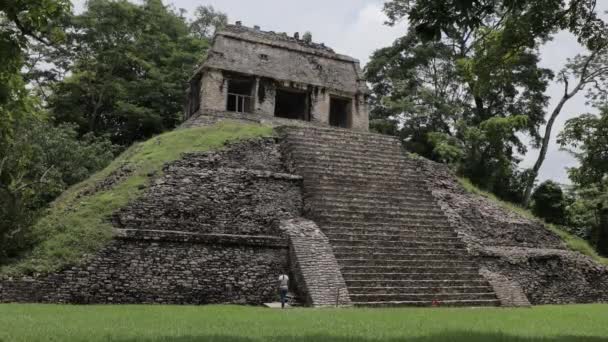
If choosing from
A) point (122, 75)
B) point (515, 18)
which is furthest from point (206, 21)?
point (515, 18)

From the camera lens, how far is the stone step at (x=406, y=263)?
1124 centimetres

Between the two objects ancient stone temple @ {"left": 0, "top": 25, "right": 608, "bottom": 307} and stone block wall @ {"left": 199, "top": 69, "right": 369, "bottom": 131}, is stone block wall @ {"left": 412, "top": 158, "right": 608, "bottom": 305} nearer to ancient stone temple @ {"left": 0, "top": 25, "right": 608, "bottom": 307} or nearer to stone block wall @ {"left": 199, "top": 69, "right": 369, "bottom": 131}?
ancient stone temple @ {"left": 0, "top": 25, "right": 608, "bottom": 307}

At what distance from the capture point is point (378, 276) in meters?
11.0

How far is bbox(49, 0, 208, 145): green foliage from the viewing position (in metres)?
25.1

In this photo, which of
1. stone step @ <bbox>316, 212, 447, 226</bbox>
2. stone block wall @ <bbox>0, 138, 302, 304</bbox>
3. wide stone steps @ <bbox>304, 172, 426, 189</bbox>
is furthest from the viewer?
wide stone steps @ <bbox>304, 172, 426, 189</bbox>

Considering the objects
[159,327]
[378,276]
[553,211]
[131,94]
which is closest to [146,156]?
[378,276]

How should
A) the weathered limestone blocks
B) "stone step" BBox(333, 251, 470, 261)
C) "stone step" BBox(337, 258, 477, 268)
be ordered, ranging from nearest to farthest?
the weathered limestone blocks
"stone step" BBox(337, 258, 477, 268)
"stone step" BBox(333, 251, 470, 261)

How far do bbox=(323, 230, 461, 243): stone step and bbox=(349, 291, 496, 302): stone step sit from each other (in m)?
1.65

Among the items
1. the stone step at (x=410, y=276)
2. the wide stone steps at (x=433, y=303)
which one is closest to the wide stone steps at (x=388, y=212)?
the stone step at (x=410, y=276)

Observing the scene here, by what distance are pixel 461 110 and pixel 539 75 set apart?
11.8 feet

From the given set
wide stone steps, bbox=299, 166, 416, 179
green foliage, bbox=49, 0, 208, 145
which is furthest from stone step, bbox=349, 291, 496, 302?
green foliage, bbox=49, 0, 208, 145

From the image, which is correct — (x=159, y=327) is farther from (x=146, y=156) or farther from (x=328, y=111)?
(x=328, y=111)

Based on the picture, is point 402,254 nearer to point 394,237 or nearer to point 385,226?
point 394,237

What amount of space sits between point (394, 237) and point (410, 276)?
48.8 inches
